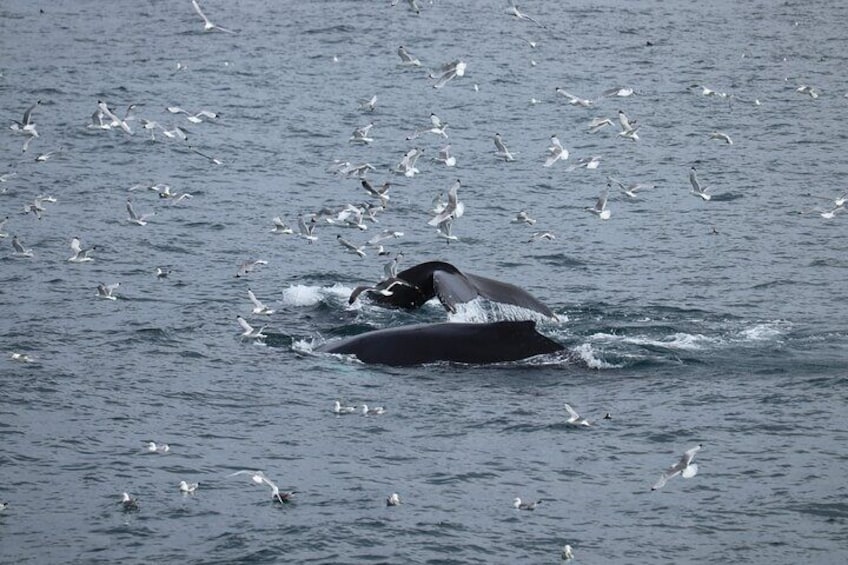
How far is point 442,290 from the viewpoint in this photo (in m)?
22.7

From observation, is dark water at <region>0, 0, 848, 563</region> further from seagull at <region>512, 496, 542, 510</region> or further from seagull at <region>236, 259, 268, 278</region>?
seagull at <region>236, 259, 268, 278</region>

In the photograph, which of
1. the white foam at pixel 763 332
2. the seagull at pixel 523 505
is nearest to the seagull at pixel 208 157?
the white foam at pixel 763 332

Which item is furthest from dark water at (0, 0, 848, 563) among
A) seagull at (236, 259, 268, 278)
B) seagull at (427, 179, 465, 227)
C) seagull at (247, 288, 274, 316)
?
seagull at (427, 179, 465, 227)

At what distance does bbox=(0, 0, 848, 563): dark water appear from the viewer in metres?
17.4

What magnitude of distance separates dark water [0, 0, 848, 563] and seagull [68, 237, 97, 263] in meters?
0.27

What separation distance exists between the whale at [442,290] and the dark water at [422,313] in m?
0.48

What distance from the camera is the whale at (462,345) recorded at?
22000 mm

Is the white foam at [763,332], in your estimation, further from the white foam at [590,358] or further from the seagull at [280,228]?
the seagull at [280,228]

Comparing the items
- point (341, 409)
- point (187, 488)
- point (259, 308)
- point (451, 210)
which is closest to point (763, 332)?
point (451, 210)

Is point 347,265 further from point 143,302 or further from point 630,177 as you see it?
point 630,177

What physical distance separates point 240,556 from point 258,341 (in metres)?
7.86

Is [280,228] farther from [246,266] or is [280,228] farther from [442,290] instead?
[442,290]

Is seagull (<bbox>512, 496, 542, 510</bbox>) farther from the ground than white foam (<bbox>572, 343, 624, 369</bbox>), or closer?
farther from the ground

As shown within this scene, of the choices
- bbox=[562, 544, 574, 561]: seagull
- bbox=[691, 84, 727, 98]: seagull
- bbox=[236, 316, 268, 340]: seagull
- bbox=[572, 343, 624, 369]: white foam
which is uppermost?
bbox=[562, 544, 574, 561]: seagull
